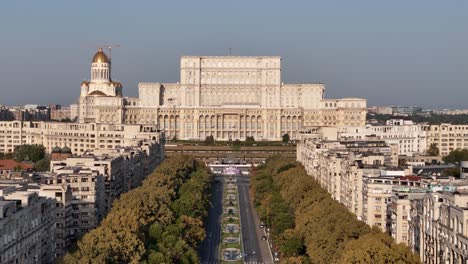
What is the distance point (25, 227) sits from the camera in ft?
126

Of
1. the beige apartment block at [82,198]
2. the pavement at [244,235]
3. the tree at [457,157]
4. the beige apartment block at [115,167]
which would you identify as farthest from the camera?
the tree at [457,157]

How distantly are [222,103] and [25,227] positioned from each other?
360ft

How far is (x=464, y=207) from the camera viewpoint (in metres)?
35.2

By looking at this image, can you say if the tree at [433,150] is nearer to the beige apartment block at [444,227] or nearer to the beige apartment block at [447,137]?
the beige apartment block at [447,137]

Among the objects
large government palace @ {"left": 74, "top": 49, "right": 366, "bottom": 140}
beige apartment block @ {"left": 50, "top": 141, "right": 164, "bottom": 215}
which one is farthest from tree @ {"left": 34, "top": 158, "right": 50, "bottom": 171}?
large government palace @ {"left": 74, "top": 49, "right": 366, "bottom": 140}

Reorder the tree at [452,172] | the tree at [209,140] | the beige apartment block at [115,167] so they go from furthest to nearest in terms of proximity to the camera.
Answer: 1. the tree at [209,140]
2. the tree at [452,172]
3. the beige apartment block at [115,167]

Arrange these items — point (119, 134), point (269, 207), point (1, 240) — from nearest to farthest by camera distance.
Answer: point (1, 240)
point (269, 207)
point (119, 134)

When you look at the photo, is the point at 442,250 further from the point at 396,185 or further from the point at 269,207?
the point at 269,207

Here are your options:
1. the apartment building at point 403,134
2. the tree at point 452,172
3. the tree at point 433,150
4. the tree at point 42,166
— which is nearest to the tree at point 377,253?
the tree at point 452,172

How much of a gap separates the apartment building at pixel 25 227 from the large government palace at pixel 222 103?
324ft

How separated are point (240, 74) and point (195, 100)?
326 inches

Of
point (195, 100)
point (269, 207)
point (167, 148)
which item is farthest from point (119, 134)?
point (269, 207)

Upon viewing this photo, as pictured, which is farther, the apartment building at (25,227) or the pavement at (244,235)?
the pavement at (244,235)

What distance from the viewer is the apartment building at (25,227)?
35469 mm
